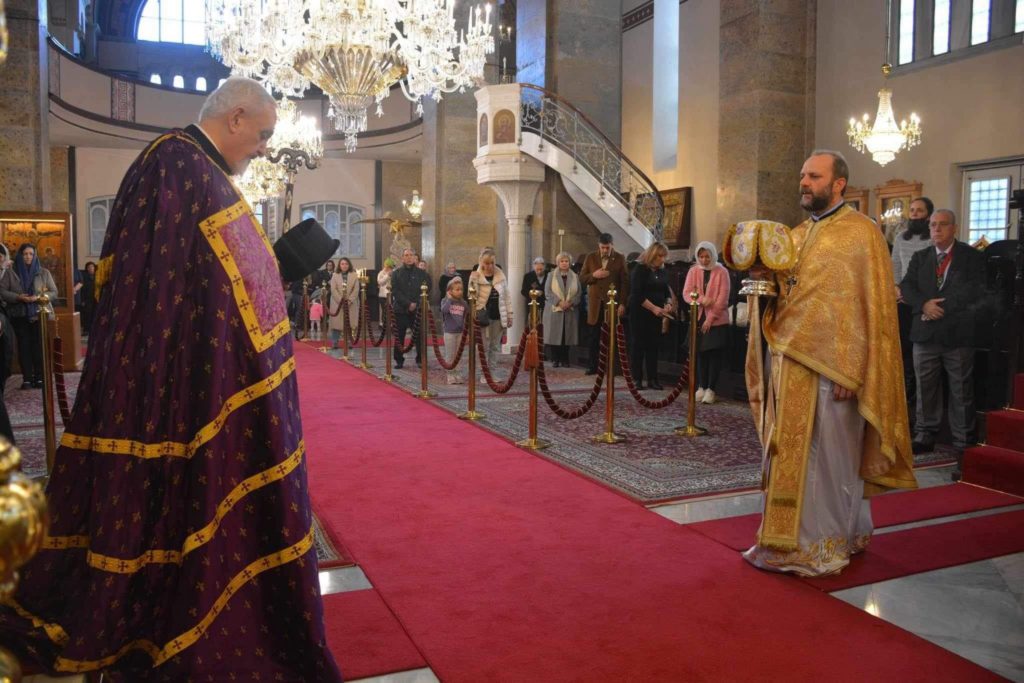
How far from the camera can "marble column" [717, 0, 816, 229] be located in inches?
433

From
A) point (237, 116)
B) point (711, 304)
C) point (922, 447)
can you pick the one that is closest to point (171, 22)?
point (711, 304)

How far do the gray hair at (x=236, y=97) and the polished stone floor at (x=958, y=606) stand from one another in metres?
1.81

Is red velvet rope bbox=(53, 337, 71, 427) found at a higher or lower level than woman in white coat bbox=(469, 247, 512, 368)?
lower

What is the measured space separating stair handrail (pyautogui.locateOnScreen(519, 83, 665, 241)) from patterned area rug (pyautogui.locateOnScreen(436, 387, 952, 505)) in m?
5.76

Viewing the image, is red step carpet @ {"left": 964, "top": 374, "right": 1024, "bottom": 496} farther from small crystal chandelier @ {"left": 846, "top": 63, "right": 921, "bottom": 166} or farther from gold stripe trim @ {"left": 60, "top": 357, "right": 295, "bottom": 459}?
small crystal chandelier @ {"left": 846, "top": 63, "right": 921, "bottom": 166}

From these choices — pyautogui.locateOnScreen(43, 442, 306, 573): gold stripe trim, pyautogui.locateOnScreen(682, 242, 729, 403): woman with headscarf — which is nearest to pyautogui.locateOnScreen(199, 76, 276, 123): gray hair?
pyautogui.locateOnScreen(43, 442, 306, 573): gold stripe trim

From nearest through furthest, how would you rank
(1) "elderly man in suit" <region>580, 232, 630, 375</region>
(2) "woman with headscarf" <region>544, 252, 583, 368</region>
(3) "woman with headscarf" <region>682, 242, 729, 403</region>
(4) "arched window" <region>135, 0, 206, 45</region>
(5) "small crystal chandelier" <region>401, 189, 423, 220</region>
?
(3) "woman with headscarf" <region>682, 242, 729, 403</region> < (1) "elderly man in suit" <region>580, 232, 630, 375</region> < (2) "woman with headscarf" <region>544, 252, 583, 368</region> < (5) "small crystal chandelier" <region>401, 189, 423, 220</region> < (4) "arched window" <region>135, 0, 206, 45</region>

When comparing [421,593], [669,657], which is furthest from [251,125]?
[669,657]

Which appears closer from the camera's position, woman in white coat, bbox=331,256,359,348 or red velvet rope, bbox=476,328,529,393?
red velvet rope, bbox=476,328,529,393

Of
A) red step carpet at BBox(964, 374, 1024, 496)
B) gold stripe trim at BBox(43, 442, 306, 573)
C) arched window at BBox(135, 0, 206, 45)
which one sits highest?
arched window at BBox(135, 0, 206, 45)

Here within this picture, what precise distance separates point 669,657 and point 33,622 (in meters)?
1.96

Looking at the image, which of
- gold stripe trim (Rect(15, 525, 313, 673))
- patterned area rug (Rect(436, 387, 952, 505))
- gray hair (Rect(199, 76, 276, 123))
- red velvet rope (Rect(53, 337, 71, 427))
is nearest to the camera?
gold stripe trim (Rect(15, 525, 313, 673))

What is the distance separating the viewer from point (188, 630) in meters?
2.21

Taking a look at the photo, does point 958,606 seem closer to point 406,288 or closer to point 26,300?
point 26,300
